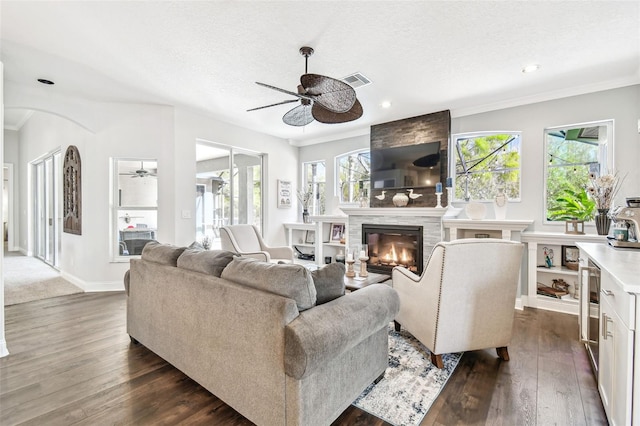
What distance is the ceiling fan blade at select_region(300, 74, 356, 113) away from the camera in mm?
2261

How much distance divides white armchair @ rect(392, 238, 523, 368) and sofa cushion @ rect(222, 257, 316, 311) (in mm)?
1038

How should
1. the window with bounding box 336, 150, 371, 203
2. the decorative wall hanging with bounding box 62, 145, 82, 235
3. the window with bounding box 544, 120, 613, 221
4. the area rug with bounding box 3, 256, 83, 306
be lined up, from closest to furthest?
the window with bounding box 544, 120, 613, 221, the area rug with bounding box 3, 256, 83, 306, the decorative wall hanging with bounding box 62, 145, 82, 235, the window with bounding box 336, 150, 371, 203

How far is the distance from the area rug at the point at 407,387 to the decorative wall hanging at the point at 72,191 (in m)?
4.78

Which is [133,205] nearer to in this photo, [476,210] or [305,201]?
[305,201]

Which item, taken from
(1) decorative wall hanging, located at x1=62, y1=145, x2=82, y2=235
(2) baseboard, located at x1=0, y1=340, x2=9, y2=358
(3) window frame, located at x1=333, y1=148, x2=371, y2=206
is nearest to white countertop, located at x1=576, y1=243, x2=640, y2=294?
(3) window frame, located at x1=333, y1=148, x2=371, y2=206

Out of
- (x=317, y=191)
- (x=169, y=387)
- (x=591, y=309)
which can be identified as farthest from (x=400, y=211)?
(x=169, y=387)

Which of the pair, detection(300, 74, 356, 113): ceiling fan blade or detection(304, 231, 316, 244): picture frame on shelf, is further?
detection(304, 231, 316, 244): picture frame on shelf

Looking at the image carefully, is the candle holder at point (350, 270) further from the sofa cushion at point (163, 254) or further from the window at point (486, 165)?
the window at point (486, 165)

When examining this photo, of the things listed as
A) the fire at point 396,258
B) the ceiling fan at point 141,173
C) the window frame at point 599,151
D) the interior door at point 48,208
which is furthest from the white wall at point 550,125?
the interior door at point 48,208

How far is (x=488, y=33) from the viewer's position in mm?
2512

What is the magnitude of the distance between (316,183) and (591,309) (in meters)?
5.01

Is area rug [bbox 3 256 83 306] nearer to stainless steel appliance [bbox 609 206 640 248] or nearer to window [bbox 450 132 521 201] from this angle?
window [bbox 450 132 521 201]

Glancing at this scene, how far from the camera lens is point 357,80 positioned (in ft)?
11.2

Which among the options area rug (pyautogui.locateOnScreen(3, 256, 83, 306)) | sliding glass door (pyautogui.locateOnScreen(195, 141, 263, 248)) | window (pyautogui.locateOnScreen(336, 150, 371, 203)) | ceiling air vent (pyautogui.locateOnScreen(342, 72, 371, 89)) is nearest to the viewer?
ceiling air vent (pyautogui.locateOnScreen(342, 72, 371, 89))
